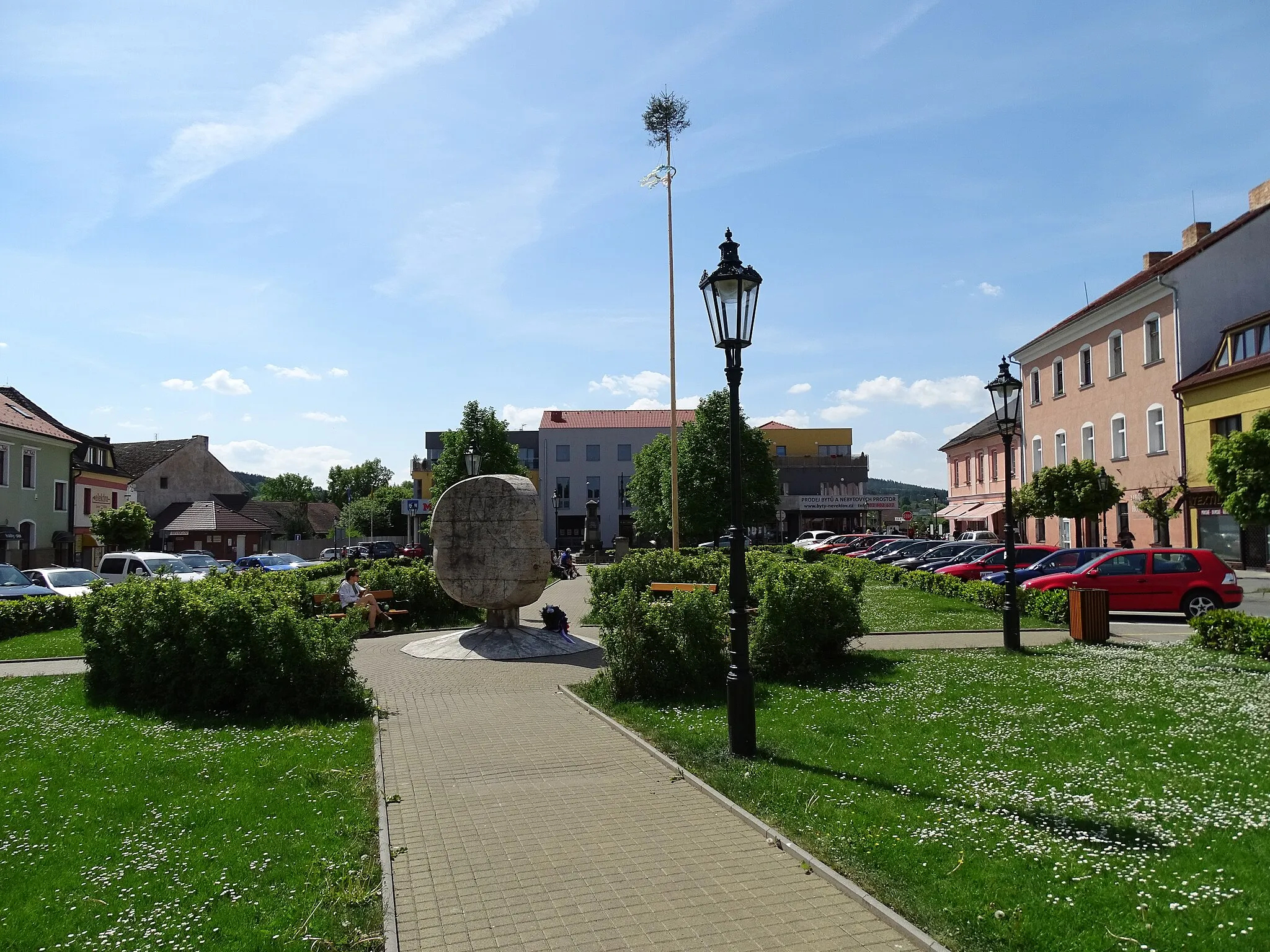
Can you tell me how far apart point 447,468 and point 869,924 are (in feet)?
178

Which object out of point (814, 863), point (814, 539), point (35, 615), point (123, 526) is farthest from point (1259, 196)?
point (123, 526)

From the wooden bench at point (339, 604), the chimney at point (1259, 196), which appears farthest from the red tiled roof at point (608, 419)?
the wooden bench at point (339, 604)

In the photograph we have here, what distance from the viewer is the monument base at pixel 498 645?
14578 millimetres

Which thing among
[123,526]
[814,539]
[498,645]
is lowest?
[498,645]

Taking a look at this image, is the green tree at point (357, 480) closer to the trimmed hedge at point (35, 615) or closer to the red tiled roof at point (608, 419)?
the red tiled roof at point (608, 419)

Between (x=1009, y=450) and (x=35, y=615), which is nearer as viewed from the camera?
(x=1009, y=450)

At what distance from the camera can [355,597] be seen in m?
17.2

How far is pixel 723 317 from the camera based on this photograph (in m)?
8.17

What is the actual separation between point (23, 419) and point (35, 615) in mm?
24639

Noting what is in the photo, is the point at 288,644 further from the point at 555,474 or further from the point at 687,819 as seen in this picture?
the point at 555,474

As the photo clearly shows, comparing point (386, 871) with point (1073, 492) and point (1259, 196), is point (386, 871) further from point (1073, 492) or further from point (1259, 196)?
point (1259, 196)

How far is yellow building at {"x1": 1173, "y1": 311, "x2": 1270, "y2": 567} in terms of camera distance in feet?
97.1

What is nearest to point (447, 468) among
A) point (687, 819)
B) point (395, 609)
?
point (395, 609)

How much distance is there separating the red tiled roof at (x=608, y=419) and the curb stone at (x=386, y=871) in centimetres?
7261
